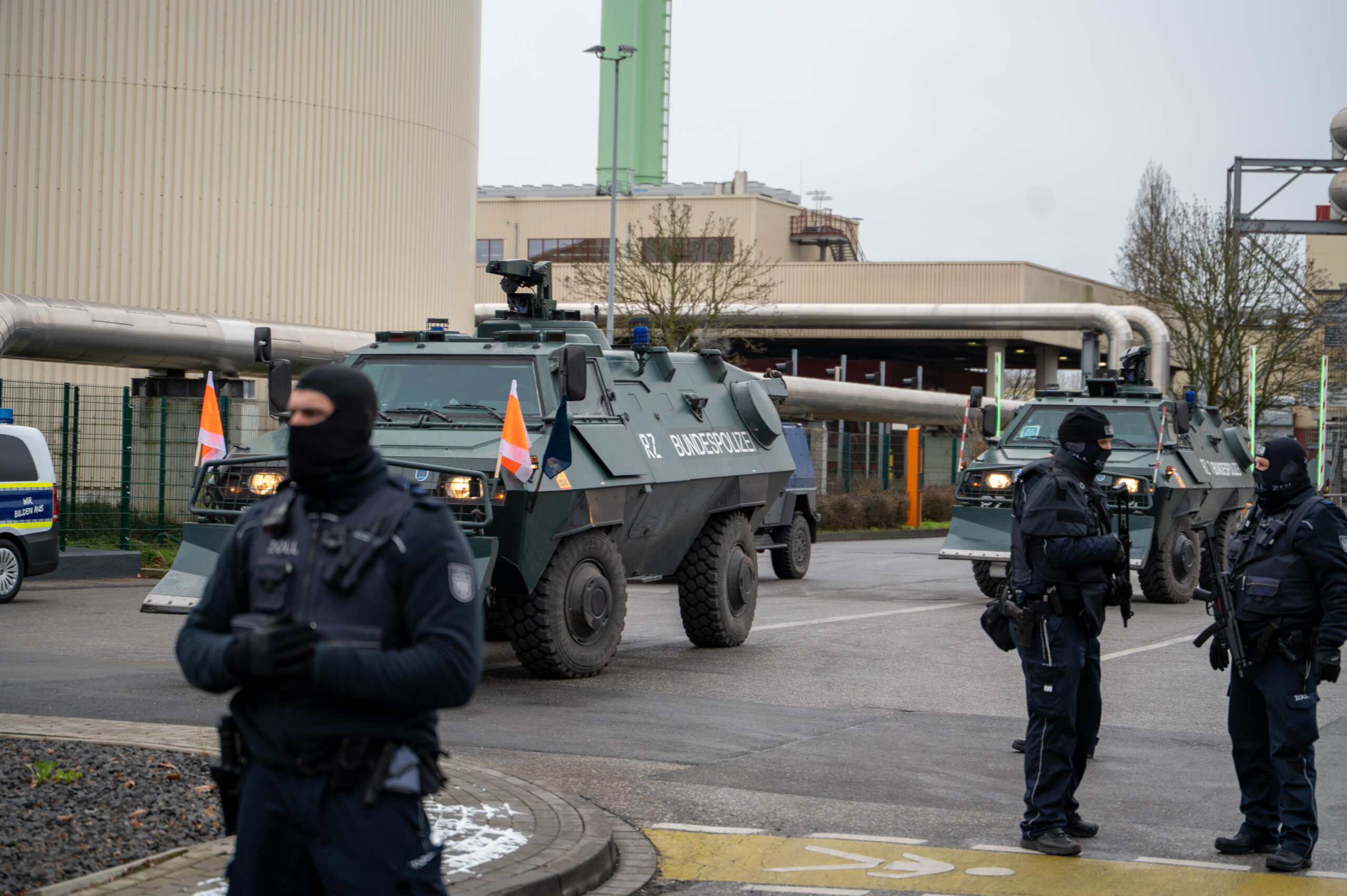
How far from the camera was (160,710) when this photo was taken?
9.07m

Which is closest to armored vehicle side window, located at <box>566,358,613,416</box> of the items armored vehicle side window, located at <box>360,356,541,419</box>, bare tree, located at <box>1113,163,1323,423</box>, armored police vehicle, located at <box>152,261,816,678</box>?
armored police vehicle, located at <box>152,261,816,678</box>

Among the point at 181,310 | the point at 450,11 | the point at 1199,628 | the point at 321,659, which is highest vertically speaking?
the point at 450,11

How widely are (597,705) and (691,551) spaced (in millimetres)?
3303

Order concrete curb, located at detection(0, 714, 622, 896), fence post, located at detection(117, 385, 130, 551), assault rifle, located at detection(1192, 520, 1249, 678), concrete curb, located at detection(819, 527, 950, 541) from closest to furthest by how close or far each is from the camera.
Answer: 1. concrete curb, located at detection(0, 714, 622, 896)
2. assault rifle, located at detection(1192, 520, 1249, 678)
3. fence post, located at detection(117, 385, 130, 551)
4. concrete curb, located at detection(819, 527, 950, 541)

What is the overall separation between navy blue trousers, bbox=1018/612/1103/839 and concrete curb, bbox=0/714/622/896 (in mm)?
1605

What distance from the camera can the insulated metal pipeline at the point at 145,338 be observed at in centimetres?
1952

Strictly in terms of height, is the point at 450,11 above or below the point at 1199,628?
above

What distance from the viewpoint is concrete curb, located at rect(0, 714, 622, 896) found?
17.5 feet

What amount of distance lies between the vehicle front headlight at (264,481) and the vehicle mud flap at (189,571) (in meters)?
0.29

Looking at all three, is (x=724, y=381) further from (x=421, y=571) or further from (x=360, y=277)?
(x=360, y=277)

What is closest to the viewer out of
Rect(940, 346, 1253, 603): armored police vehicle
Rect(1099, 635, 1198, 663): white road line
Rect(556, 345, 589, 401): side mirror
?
Rect(556, 345, 589, 401): side mirror

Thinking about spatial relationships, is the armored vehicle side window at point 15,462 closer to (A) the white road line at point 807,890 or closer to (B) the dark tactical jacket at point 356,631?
(A) the white road line at point 807,890

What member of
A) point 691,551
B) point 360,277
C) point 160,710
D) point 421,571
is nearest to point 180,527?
point 360,277

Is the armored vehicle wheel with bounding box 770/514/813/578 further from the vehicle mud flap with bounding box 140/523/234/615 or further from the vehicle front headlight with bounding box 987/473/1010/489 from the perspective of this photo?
the vehicle mud flap with bounding box 140/523/234/615
